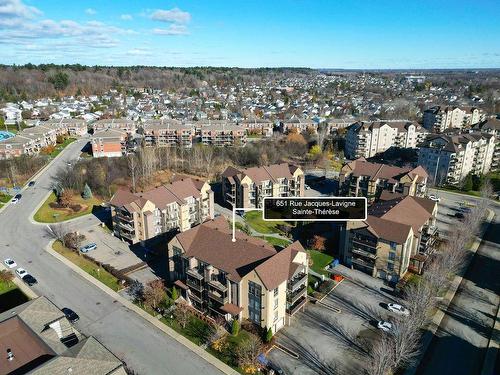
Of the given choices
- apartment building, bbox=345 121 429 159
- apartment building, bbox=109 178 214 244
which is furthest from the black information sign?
apartment building, bbox=345 121 429 159

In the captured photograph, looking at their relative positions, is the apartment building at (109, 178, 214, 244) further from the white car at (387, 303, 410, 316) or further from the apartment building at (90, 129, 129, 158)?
the apartment building at (90, 129, 129, 158)

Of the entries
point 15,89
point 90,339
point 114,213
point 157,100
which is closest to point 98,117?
point 157,100

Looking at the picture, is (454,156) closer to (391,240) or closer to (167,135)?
(391,240)

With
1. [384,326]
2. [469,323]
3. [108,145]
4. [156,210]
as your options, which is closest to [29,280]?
[156,210]

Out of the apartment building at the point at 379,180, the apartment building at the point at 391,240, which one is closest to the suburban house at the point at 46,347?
the apartment building at the point at 391,240

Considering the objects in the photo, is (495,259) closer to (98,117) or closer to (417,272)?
(417,272)
